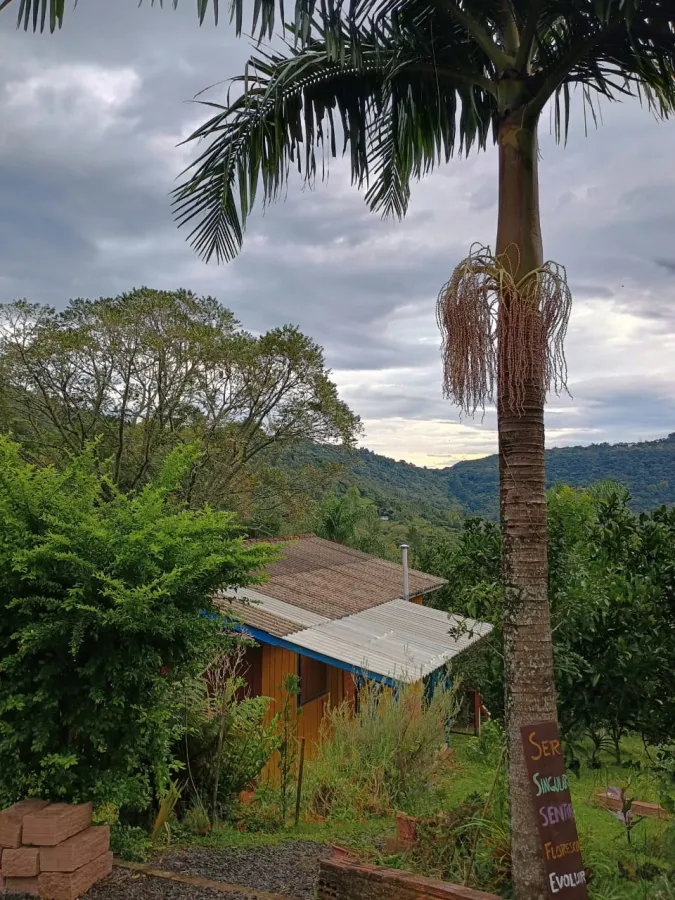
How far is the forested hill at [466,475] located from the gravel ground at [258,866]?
47.3ft

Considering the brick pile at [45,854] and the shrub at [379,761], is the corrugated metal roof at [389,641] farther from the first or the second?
the brick pile at [45,854]

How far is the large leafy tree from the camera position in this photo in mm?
3727

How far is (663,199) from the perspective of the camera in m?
6.61

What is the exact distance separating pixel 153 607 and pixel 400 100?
12.0ft

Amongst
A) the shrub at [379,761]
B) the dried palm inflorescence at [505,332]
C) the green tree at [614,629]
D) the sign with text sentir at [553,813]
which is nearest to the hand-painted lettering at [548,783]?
the sign with text sentir at [553,813]

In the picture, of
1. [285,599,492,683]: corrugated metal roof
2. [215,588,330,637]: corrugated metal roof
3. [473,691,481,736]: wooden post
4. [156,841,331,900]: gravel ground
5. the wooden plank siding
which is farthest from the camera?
[473,691,481,736]: wooden post

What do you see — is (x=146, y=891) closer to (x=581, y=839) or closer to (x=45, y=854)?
(x=45, y=854)

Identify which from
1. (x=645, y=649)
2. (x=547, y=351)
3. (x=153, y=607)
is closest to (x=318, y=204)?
(x=547, y=351)

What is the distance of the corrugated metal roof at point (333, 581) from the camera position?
13.8 meters

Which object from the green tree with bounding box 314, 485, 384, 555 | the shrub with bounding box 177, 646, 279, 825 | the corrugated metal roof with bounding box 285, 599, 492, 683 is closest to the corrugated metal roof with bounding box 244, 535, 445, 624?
the corrugated metal roof with bounding box 285, 599, 492, 683

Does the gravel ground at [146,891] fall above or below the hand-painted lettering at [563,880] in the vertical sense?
below

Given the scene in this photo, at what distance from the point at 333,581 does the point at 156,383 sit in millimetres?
6511

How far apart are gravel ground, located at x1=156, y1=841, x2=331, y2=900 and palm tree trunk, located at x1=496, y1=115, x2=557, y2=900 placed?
1723 mm

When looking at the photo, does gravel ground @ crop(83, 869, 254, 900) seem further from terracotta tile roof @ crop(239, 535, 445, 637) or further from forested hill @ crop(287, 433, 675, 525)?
forested hill @ crop(287, 433, 675, 525)
